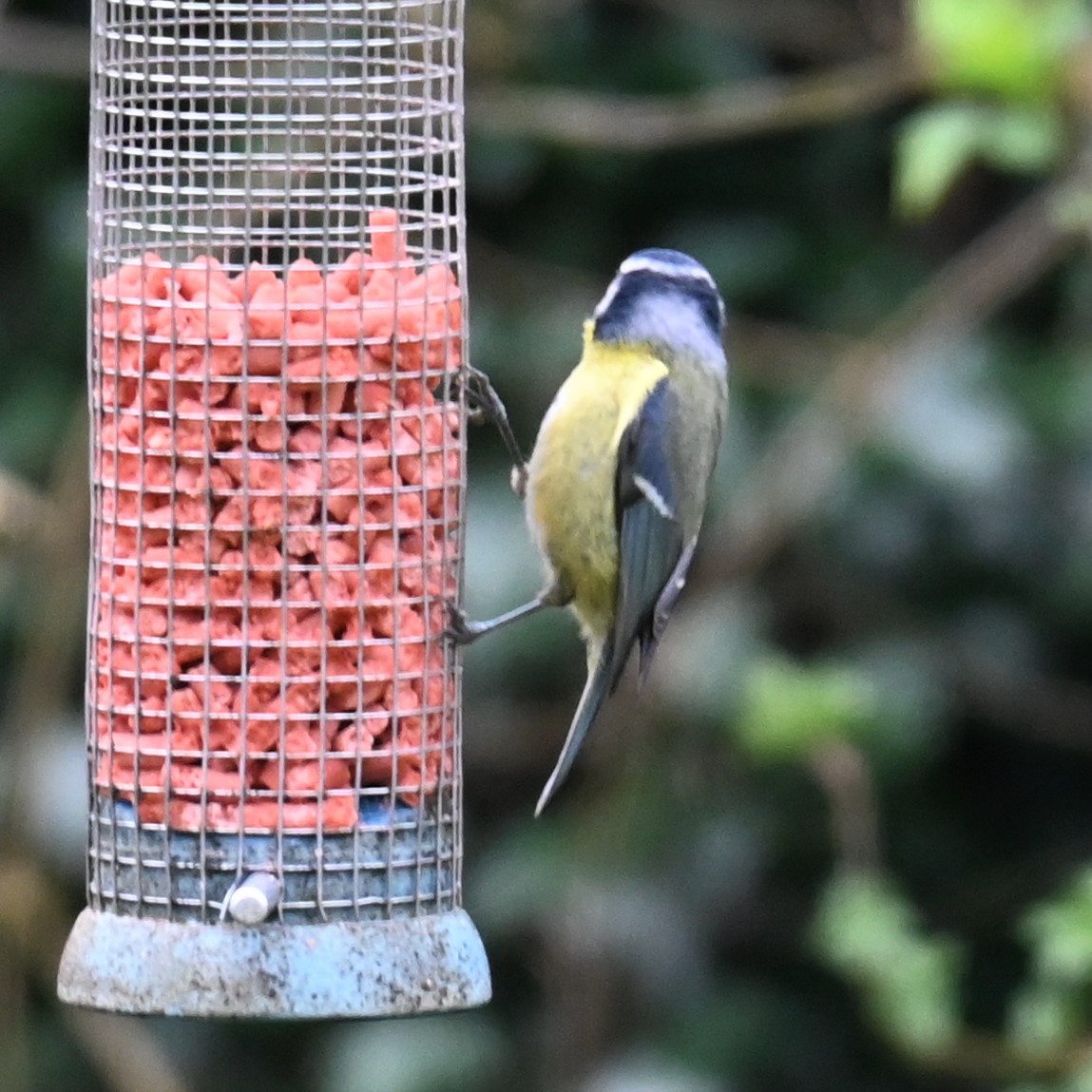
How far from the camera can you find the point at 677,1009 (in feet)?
20.7

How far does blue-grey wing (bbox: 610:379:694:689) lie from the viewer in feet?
15.1

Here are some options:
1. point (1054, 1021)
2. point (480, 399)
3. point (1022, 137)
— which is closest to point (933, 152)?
point (1022, 137)

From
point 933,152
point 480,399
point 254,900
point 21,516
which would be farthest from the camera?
point 21,516

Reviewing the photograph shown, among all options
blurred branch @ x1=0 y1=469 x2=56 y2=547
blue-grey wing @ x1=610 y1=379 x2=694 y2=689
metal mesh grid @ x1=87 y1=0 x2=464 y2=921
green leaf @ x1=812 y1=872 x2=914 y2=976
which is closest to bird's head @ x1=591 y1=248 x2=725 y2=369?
blue-grey wing @ x1=610 y1=379 x2=694 y2=689

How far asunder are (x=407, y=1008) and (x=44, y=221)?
11.5 feet

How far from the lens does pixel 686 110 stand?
6.29 meters

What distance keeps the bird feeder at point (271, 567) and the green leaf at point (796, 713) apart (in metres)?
1.50

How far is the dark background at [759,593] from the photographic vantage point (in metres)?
5.87

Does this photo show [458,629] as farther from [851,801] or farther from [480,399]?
[851,801]

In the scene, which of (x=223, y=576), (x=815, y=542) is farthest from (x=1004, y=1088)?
(x=223, y=576)

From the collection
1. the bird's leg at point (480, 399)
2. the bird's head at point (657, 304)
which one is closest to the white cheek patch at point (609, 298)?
the bird's head at point (657, 304)

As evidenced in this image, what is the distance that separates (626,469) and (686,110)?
1954 millimetres

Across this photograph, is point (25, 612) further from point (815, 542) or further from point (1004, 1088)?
point (1004, 1088)

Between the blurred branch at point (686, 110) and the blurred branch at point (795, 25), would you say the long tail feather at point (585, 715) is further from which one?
the blurred branch at point (795, 25)
